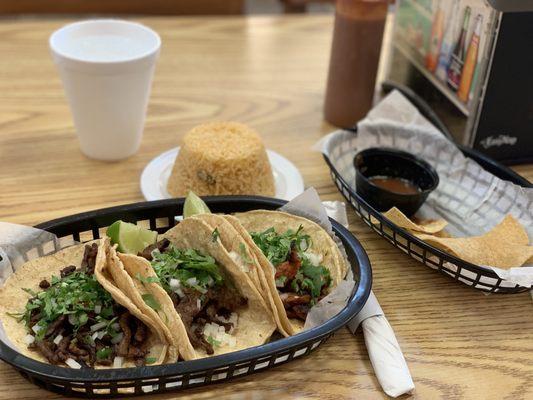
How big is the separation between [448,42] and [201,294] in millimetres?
1117

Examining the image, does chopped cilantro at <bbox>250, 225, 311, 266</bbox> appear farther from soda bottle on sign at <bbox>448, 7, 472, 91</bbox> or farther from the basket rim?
soda bottle on sign at <bbox>448, 7, 472, 91</bbox>

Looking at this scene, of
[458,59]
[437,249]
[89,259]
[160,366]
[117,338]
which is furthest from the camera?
[458,59]

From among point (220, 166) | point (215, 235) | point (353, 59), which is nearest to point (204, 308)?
point (215, 235)

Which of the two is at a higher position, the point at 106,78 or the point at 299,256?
the point at 106,78

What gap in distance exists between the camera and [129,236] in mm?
1234

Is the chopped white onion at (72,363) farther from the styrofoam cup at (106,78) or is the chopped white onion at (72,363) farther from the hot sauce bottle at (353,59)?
the hot sauce bottle at (353,59)

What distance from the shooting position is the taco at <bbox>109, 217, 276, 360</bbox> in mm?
1086

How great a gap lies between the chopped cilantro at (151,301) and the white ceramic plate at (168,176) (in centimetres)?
48

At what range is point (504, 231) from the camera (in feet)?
4.44

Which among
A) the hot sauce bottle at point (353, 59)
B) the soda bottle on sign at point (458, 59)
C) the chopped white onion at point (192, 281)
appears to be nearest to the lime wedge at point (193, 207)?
the chopped white onion at point (192, 281)

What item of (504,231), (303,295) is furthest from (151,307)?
(504,231)

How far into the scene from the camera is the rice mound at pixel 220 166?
1.52 metres

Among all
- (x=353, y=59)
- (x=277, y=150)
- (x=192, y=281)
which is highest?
(x=353, y=59)

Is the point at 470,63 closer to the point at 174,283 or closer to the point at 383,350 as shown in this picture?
the point at 383,350
